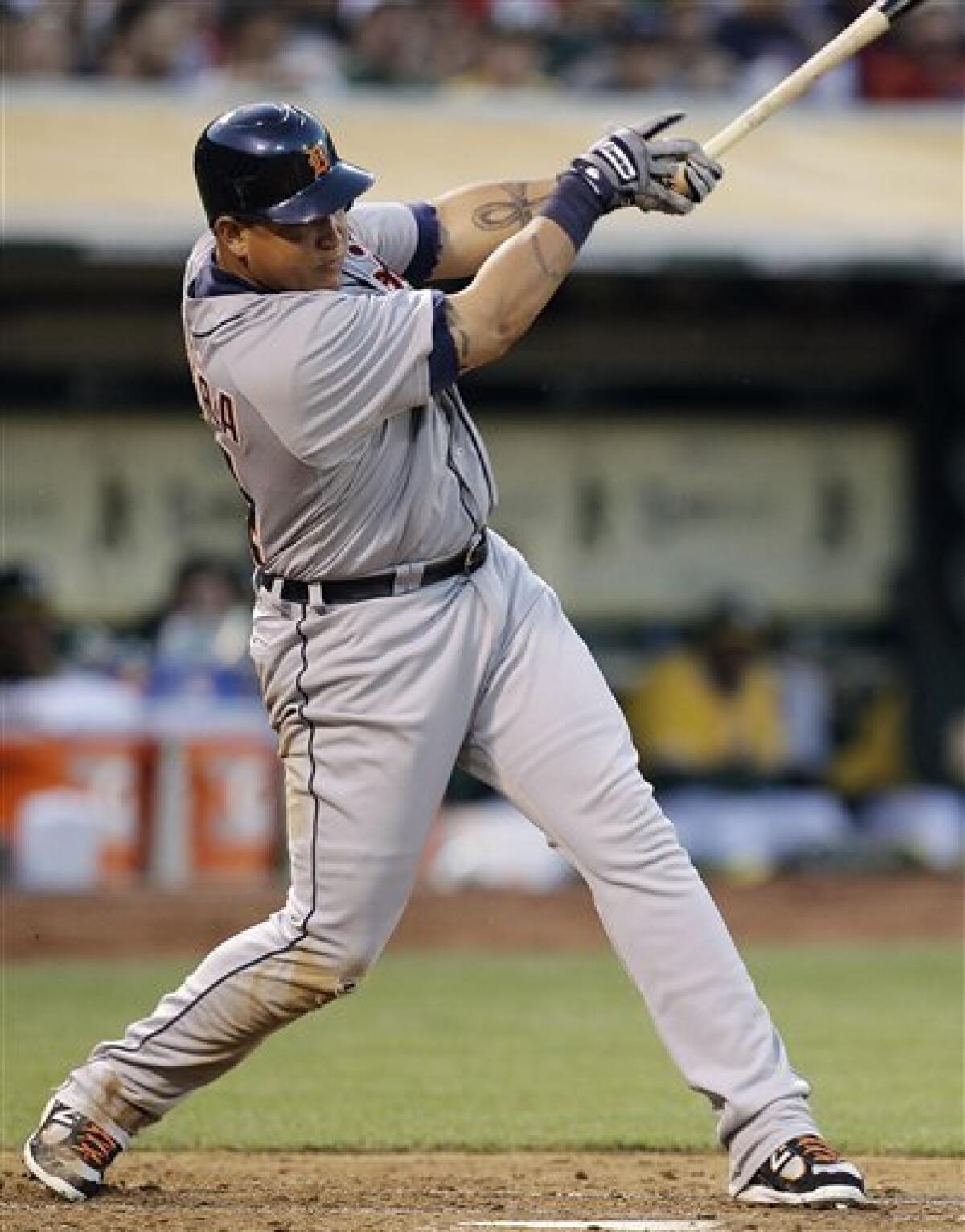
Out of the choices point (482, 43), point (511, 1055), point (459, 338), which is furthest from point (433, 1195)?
point (482, 43)

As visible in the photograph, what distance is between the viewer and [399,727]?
4.77 m

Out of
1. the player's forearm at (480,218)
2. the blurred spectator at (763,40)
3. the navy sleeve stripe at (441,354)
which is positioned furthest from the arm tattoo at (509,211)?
the blurred spectator at (763,40)

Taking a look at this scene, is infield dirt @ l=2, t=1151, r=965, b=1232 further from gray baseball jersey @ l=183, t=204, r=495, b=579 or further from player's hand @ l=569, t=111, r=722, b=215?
player's hand @ l=569, t=111, r=722, b=215

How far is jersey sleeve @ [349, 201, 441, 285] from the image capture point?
5082 mm

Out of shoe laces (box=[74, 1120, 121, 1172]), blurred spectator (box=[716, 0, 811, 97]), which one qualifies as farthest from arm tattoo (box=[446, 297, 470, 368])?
blurred spectator (box=[716, 0, 811, 97])

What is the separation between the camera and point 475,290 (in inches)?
181

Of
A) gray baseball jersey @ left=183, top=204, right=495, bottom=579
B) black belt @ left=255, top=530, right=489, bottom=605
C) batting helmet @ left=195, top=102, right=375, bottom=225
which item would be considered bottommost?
black belt @ left=255, top=530, right=489, bottom=605

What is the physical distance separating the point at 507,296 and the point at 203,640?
278 inches

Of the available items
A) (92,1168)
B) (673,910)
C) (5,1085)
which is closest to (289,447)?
(673,910)

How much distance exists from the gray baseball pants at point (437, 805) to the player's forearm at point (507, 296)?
0.49m

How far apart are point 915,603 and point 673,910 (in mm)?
8398

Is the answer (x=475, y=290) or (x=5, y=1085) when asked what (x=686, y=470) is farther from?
(x=475, y=290)

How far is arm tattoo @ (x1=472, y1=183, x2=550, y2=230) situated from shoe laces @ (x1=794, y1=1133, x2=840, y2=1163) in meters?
1.79

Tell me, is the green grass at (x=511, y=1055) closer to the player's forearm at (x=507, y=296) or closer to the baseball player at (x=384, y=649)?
the baseball player at (x=384, y=649)
